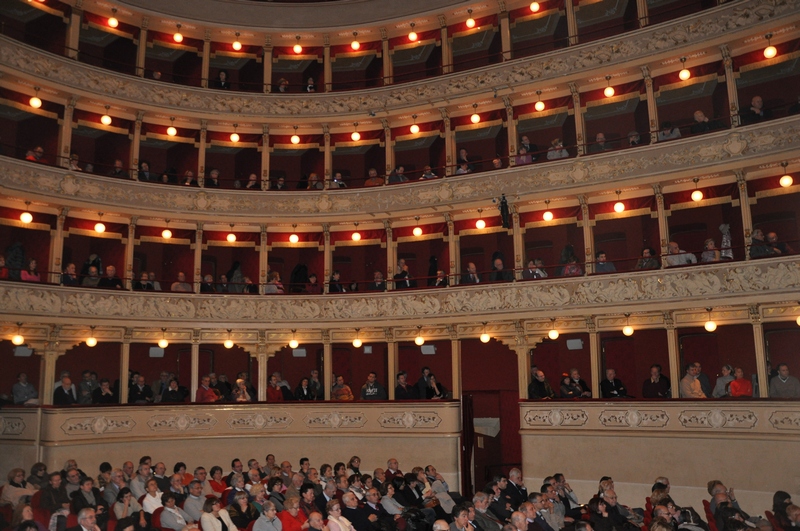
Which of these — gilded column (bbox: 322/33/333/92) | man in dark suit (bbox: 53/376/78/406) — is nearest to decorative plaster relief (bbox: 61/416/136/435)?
Answer: man in dark suit (bbox: 53/376/78/406)

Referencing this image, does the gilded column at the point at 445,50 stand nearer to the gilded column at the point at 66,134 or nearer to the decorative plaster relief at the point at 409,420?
the decorative plaster relief at the point at 409,420

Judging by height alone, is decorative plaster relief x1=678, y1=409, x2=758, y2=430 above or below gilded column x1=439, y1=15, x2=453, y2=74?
below

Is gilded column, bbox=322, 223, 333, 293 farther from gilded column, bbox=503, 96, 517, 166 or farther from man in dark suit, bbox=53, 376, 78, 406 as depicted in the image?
man in dark suit, bbox=53, 376, 78, 406

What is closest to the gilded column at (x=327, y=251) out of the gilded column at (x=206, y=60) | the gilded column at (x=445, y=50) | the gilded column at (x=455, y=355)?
the gilded column at (x=455, y=355)

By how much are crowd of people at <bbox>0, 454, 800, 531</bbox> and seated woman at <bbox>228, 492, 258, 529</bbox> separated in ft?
0.05

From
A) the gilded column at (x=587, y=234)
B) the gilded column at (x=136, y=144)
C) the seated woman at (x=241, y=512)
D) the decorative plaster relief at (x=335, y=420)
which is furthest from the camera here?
the gilded column at (x=136, y=144)

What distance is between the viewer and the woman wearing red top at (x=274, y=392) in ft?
Answer: 67.3

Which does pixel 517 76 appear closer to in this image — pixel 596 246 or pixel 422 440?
pixel 596 246

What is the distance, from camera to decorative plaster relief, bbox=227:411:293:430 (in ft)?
65.6

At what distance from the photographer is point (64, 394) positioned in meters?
18.1

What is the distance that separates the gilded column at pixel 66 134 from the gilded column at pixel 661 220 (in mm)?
16550

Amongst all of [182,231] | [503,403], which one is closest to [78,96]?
[182,231]

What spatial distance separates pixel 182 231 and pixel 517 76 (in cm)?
1138

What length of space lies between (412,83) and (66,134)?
10.3m
